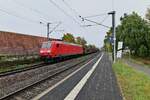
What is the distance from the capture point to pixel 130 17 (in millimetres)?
89562

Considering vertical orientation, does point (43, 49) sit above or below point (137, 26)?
below

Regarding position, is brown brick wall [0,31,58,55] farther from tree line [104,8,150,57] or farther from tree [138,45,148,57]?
tree [138,45,148,57]

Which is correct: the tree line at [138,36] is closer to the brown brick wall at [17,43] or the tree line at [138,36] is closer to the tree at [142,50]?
the tree at [142,50]

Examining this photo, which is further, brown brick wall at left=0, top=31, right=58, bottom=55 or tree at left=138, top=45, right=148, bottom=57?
tree at left=138, top=45, right=148, bottom=57

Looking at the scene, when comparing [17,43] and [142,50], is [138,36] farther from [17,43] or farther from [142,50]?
[17,43]

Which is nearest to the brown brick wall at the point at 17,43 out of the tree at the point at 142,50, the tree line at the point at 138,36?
the tree line at the point at 138,36

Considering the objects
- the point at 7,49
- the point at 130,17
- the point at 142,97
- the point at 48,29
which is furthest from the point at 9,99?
the point at 130,17

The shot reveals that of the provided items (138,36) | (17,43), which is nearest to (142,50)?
(138,36)

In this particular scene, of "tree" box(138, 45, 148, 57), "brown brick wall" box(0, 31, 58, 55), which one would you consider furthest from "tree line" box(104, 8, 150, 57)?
"brown brick wall" box(0, 31, 58, 55)

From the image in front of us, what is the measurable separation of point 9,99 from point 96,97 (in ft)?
11.9

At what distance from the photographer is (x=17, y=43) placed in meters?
56.5

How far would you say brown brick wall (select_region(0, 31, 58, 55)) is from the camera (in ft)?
168

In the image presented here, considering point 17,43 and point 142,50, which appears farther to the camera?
point 142,50

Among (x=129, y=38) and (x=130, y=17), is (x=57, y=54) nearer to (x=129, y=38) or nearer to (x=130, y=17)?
(x=129, y=38)
